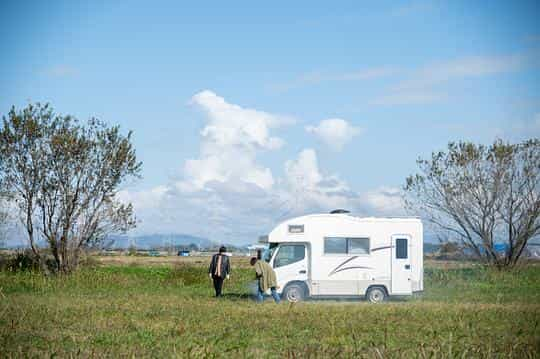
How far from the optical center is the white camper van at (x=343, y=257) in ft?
76.7

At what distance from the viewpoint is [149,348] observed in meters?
11.2

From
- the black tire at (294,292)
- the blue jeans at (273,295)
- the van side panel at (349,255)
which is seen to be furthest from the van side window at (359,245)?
the blue jeans at (273,295)

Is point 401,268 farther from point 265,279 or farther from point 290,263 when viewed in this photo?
point 265,279

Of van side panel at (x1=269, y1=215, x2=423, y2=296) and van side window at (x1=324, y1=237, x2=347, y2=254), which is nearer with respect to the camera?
van side panel at (x1=269, y1=215, x2=423, y2=296)

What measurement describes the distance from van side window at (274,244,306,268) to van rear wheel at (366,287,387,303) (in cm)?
243

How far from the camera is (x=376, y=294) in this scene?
77.8 feet

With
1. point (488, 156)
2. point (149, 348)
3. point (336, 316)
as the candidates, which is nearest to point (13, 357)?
point (149, 348)

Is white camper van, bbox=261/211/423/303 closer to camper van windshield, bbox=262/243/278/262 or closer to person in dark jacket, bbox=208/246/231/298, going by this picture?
camper van windshield, bbox=262/243/278/262

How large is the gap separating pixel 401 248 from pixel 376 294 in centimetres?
166

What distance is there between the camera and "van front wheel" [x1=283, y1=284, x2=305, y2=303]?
23.2 metres

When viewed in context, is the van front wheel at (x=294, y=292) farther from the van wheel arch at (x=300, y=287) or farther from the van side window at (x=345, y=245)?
the van side window at (x=345, y=245)

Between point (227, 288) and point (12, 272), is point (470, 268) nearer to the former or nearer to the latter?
point (227, 288)

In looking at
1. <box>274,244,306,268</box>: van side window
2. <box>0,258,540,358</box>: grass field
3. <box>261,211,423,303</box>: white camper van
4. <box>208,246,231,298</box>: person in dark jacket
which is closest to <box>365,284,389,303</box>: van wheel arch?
<box>261,211,423,303</box>: white camper van

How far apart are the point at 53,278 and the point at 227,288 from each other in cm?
774
